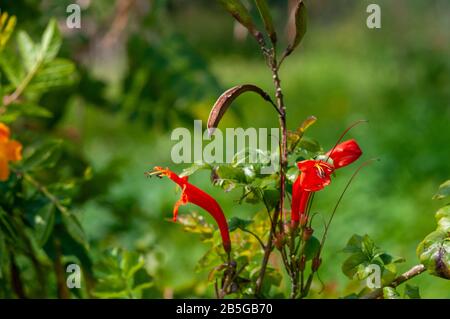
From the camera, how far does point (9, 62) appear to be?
63.4 inches

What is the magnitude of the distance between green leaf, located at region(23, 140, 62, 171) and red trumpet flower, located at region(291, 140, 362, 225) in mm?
547

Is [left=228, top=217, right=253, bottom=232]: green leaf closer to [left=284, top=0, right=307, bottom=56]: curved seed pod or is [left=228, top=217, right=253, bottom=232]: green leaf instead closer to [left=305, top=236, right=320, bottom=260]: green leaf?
[left=305, top=236, right=320, bottom=260]: green leaf

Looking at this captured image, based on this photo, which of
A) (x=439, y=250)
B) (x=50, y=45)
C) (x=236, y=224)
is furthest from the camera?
(x=50, y=45)

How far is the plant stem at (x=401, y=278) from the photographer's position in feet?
3.74

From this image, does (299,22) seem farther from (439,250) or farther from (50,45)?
(50,45)

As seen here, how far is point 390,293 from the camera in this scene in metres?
1.13

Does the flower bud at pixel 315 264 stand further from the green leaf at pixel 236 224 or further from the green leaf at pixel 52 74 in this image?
the green leaf at pixel 52 74

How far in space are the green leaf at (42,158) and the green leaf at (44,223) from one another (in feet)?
0.30

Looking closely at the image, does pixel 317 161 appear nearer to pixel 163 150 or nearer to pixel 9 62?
pixel 9 62

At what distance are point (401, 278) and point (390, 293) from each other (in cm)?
4

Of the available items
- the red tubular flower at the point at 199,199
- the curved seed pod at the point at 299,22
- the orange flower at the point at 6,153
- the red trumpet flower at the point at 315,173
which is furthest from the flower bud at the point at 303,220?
the orange flower at the point at 6,153

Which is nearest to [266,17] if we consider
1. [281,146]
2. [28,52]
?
[281,146]

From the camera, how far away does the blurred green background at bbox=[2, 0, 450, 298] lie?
2.33m
